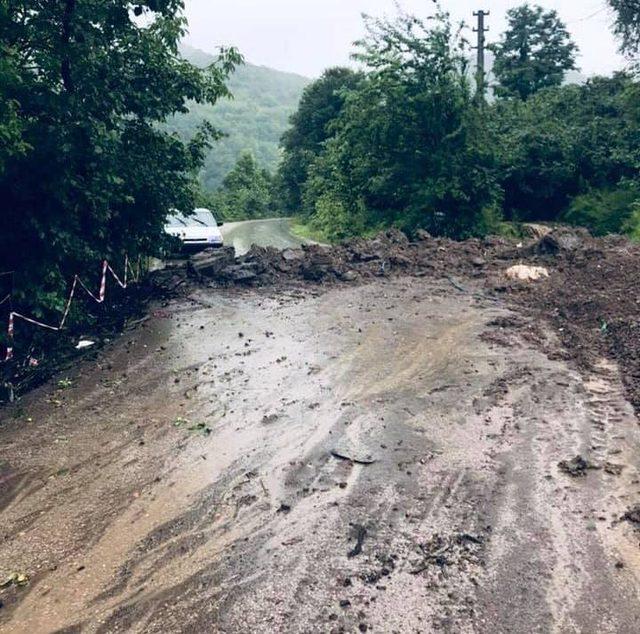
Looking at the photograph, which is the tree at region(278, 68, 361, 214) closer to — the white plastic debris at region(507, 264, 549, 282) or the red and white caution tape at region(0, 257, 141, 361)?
the white plastic debris at region(507, 264, 549, 282)

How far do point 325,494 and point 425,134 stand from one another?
17.6 m

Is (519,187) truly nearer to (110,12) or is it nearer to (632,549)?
(110,12)

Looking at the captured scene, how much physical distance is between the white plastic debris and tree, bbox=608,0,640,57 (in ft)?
51.7

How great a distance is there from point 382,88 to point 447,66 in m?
2.27

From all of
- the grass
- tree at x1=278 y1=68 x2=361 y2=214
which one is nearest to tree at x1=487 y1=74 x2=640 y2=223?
the grass

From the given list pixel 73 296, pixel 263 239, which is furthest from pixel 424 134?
pixel 73 296

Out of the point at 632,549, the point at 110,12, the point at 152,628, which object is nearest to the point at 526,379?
the point at 632,549

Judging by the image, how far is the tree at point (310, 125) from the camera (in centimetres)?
4231

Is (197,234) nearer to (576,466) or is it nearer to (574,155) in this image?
(574,155)

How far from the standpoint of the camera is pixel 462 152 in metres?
20.3

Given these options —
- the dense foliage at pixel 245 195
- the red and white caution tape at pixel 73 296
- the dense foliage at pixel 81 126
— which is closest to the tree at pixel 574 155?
the dense foliage at pixel 81 126

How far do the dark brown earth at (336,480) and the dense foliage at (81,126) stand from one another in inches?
81.3

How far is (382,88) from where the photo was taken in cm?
2052

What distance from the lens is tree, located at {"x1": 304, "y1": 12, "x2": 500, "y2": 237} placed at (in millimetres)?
20141
